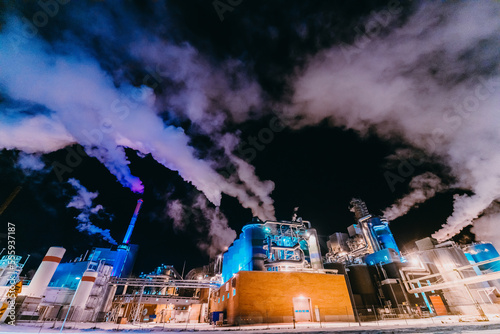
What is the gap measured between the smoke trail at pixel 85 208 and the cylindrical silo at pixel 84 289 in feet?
61.8

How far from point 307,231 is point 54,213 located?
50599 mm

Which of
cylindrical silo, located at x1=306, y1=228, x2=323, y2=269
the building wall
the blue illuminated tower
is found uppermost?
the blue illuminated tower

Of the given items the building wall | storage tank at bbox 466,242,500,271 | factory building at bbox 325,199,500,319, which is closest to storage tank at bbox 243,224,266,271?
the building wall

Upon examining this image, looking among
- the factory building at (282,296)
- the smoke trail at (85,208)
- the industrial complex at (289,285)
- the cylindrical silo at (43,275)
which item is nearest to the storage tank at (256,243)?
the industrial complex at (289,285)

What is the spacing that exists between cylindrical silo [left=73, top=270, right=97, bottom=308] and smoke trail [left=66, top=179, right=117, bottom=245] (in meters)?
18.8

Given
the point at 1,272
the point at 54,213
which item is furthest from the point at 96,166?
the point at 1,272

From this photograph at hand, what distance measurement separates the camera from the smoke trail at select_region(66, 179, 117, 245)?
131 ft

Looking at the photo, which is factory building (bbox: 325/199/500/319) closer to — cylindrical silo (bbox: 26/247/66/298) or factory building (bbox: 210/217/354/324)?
factory building (bbox: 210/217/354/324)

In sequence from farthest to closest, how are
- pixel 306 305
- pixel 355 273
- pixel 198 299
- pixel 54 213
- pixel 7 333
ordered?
pixel 54 213
pixel 198 299
pixel 355 273
pixel 306 305
pixel 7 333

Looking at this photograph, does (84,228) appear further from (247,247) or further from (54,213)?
(247,247)

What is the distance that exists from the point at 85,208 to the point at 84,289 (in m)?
23.0

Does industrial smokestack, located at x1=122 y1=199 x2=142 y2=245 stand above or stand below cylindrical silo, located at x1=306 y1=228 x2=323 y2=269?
above

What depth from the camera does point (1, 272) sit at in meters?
16.2

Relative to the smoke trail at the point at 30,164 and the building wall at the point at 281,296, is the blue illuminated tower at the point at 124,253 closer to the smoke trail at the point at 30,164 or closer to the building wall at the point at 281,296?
the smoke trail at the point at 30,164
